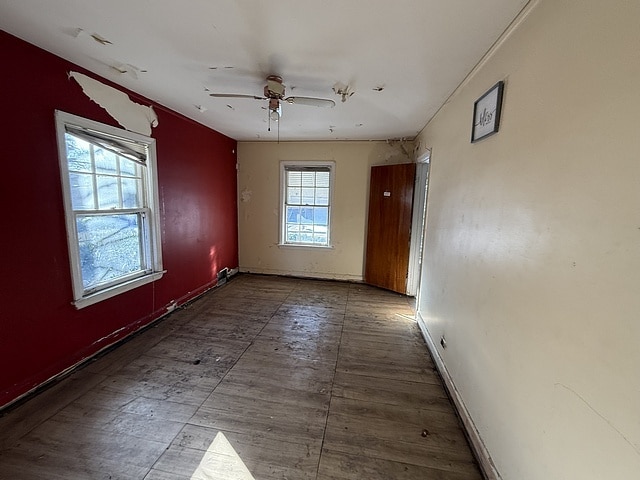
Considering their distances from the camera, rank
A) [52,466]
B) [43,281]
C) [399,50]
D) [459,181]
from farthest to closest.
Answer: [459,181] → [43,281] → [399,50] → [52,466]

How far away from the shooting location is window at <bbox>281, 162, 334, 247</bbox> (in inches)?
179

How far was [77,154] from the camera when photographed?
2115mm

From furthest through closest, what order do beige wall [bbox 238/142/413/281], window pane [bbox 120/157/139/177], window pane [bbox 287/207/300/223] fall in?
window pane [bbox 287/207/300/223]
beige wall [bbox 238/142/413/281]
window pane [bbox 120/157/139/177]

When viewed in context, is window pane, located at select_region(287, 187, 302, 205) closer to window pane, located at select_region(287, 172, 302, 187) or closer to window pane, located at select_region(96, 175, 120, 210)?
window pane, located at select_region(287, 172, 302, 187)

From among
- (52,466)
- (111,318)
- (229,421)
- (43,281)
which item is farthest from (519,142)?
(111,318)

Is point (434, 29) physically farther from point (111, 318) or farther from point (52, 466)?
point (111, 318)

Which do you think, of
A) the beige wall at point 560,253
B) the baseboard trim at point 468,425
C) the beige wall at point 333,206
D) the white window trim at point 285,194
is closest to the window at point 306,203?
the white window trim at point 285,194

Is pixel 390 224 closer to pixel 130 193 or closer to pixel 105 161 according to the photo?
pixel 130 193

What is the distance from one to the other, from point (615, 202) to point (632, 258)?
17 centimetres

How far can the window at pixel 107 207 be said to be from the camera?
208 centimetres

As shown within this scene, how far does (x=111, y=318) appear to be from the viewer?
2457 mm

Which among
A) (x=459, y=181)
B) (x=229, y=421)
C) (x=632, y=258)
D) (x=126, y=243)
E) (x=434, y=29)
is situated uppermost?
(x=434, y=29)

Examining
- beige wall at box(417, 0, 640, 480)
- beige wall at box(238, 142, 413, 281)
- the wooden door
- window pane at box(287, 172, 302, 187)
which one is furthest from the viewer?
window pane at box(287, 172, 302, 187)

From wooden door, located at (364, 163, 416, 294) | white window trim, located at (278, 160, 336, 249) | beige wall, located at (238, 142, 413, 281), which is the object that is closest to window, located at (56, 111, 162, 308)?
beige wall, located at (238, 142, 413, 281)
